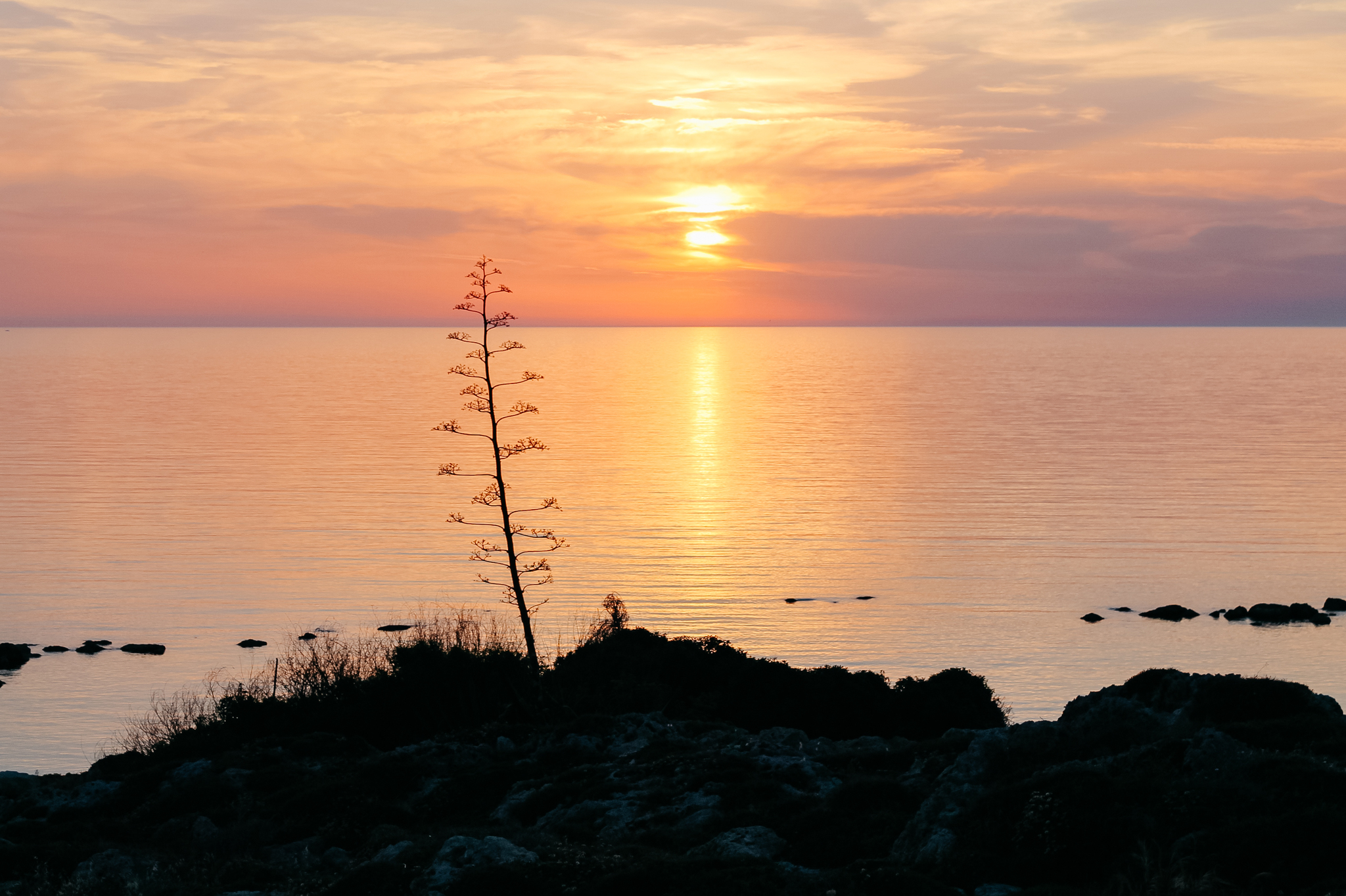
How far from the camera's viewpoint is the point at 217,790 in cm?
2673

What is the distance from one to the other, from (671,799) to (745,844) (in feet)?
12.6

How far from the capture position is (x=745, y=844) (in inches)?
742

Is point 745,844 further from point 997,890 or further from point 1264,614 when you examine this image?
point 1264,614

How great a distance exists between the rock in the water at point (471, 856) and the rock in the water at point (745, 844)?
2969 millimetres

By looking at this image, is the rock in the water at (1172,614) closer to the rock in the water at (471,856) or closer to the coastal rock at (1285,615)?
the coastal rock at (1285,615)

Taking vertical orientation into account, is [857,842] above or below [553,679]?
above

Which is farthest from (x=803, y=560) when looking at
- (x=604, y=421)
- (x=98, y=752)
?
(x=604, y=421)

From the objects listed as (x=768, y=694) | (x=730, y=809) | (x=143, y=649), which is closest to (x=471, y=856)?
(x=730, y=809)

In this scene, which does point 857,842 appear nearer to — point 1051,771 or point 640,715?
point 1051,771

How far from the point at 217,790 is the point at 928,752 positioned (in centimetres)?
1671

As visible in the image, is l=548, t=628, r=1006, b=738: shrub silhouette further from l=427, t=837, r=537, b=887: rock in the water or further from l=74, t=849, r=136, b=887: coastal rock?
l=427, t=837, r=537, b=887: rock in the water

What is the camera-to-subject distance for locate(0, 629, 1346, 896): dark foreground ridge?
1484cm

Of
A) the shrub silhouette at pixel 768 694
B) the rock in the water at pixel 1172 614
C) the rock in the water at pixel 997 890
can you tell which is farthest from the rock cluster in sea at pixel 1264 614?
the rock in the water at pixel 997 890

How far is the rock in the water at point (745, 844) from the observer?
18.2 m
